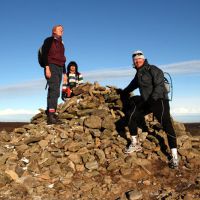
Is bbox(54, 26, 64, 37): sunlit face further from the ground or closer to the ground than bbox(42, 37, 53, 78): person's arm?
further from the ground

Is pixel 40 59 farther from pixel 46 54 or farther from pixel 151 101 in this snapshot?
pixel 151 101

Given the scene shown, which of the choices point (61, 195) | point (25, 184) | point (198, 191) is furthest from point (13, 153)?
point (198, 191)

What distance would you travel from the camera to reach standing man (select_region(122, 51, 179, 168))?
10.9 metres

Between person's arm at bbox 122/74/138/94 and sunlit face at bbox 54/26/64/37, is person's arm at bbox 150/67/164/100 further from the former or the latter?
sunlit face at bbox 54/26/64/37

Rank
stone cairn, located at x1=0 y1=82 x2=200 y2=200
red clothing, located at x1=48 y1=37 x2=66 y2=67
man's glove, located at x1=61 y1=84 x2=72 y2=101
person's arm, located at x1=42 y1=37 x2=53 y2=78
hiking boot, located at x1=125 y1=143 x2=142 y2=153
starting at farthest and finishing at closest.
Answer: man's glove, located at x1=61 y1=84 x2=72 y2=101 < red clothing, located at x1=48 y1=37 x2=66 y2=67 < person's arm, located at x1=42 y1=37 x2=53 y2=78 < hiking boot, located at x1=125 y1=143 x2=142 y2=153 < stone cairn, located at x1=0 y1=82 x2=200 y2=200

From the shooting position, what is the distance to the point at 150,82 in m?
→ 11.2

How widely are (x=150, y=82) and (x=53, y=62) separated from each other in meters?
3.80

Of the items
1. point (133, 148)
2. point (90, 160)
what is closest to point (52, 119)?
point (90, 160)

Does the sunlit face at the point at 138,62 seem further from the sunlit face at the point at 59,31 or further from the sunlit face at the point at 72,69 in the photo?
the sunlit face at the point at 72,69

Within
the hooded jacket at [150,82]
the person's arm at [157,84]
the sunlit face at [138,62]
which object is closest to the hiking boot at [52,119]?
the hooded jacket at [150,82]

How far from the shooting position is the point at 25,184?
1048 cm

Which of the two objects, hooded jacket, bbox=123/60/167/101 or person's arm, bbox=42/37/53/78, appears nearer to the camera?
hooded jacket, bbox=123/60/167/101

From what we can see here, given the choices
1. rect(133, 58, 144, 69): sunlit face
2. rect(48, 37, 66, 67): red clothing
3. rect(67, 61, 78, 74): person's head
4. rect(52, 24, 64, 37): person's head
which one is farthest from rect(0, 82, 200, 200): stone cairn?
rect(52, 24, 64, 37): person's head

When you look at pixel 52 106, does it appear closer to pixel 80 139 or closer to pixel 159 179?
pixel 80 139
